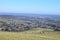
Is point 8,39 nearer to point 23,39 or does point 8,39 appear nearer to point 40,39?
point 23,39

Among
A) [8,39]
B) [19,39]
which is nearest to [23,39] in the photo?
[19,39]

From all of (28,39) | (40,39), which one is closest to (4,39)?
(28,39)

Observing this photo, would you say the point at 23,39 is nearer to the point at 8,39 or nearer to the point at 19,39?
the point at 19,39

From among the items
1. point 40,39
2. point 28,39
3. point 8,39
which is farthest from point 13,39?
point 40,39

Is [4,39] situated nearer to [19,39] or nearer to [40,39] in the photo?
[19,39]

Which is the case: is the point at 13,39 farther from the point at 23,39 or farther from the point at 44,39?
the point at 44,39
